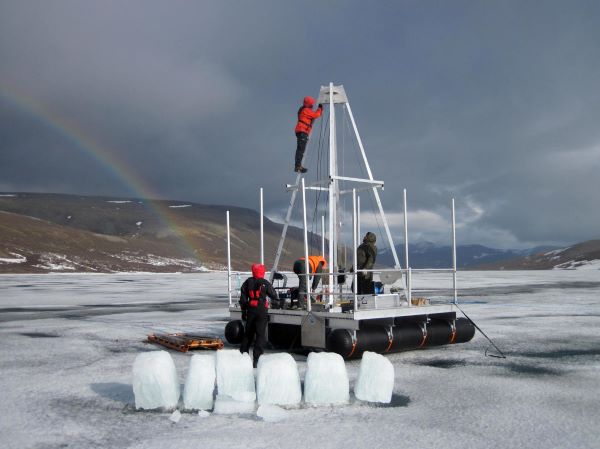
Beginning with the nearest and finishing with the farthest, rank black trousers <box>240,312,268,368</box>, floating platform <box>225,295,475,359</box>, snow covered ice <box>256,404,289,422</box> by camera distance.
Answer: snow covered ice <box>256,404,289,422</box>
black trousers <box>240,312,268,368</box>
floating platform <box>225,295,475,359</box>

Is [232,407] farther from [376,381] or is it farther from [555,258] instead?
[555,258]

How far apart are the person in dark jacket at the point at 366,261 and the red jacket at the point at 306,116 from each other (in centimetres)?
253

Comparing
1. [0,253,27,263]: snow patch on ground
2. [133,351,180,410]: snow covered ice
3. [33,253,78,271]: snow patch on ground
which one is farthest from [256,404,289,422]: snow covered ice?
[0,253,27,263]: snow patch on ground

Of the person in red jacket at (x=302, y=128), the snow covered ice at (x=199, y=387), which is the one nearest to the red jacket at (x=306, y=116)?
the person in red jacket at (x=302, y=128)

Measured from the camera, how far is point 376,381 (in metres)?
7.67

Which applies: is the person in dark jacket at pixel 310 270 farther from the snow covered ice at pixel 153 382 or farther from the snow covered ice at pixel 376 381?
the snow covered ice at pixel 153 382

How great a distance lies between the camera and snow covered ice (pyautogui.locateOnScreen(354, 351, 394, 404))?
25.1 ft

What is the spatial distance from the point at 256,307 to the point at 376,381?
10.1 ft

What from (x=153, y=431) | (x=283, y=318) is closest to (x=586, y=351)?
Result: (x=283, y=318)

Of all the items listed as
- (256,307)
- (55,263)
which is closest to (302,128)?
(256,307)

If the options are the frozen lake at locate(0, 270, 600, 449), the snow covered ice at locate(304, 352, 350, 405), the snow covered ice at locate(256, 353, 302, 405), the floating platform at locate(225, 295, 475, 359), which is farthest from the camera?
the floating platform at locate(225, 295, 475, 359)

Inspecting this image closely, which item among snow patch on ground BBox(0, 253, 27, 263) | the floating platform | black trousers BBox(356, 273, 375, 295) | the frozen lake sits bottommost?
the frozen lake

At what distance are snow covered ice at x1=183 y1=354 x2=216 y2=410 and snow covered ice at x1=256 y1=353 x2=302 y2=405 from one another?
0.59 m

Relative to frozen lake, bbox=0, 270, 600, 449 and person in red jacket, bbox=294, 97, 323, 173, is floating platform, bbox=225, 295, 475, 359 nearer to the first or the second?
frozen lake, bbox=0, 270, 600, 449
